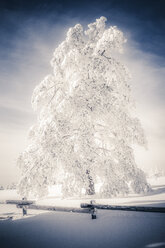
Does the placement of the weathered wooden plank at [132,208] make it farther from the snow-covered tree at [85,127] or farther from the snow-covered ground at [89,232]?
the snow-covered tree at [85,127]

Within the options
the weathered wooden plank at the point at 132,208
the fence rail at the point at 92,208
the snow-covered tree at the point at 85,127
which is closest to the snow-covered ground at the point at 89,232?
the fence rail at the point at 92,208

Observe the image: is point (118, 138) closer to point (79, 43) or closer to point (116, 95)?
point (116, 95)

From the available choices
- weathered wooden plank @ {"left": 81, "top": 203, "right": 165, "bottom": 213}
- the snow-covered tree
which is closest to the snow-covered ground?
weathered wooden plank @ {"left": 81, "top": 203, "right": 165, "bottom": 213}

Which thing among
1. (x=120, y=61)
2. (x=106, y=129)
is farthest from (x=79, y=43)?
(x=106, y=129)

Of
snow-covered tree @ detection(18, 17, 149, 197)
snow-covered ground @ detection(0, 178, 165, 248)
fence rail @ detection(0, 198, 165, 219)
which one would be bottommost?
snow-covered ground @ detection(0, 178, 165, 248)

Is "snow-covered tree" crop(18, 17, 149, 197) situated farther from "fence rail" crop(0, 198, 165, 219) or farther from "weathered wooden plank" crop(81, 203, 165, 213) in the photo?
"weathered wooden plank" crop(81, 203, 165, 213)

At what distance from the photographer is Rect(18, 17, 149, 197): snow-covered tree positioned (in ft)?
31.8

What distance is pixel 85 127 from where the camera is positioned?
1036 centimetres

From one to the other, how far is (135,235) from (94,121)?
7.59m

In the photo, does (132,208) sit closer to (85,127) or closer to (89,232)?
(89,232)

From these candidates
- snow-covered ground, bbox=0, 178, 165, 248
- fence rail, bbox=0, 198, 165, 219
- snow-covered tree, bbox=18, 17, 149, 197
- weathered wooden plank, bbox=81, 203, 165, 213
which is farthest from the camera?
snow-covered tree, bbox=18, 17, 149, 197

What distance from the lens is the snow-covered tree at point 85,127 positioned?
970 cm

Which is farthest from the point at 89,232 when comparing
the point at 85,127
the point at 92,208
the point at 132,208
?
the point at 85,127

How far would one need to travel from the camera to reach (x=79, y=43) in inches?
478
